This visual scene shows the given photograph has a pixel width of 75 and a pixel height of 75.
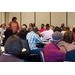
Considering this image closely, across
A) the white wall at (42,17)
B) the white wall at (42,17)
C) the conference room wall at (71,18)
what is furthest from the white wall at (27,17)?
the conference room wall at (71,18)

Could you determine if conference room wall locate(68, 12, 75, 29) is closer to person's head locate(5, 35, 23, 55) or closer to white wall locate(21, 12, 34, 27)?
white wall locate(21, 12, 34, 27)

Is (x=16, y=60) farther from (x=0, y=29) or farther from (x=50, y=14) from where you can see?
(x=50, y=14)

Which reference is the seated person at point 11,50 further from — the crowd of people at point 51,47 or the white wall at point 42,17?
the white wall at point 42,17

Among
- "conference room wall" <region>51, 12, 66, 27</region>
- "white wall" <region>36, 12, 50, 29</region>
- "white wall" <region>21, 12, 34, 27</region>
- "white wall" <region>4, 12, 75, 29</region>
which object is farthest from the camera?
"white wall" <region>21, 12, 34, 27</region>

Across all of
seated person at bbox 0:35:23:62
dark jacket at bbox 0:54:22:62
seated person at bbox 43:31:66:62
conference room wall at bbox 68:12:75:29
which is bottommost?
seated person at bbox 43:31:66:62

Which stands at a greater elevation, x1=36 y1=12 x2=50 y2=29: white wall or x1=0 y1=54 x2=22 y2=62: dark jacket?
x1=36 y1=12 x2=50 y2=29: white wall

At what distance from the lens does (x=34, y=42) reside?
405 cm

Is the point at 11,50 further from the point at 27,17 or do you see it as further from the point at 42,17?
the point at 27,17

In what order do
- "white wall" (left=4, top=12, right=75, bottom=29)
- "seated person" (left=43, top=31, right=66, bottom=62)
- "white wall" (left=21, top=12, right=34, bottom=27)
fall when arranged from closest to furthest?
"seated person" (left=43, top=31, right=66, bottom=62) < "white wall" (left=4, top=12, right=75, bottom=29) < "white wall" (left=21, top=12, right=34, bottom=27)

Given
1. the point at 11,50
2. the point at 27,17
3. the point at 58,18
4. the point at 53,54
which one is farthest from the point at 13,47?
the point at 27,17

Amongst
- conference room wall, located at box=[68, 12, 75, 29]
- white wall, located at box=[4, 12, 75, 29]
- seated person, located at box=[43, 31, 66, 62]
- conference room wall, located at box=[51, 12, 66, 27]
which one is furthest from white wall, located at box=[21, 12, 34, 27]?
seated person, located at box=[43, 31, 66, 62]

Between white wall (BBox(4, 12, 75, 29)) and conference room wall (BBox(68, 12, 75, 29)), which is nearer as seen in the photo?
conference room wall (BBox(68, 12, 75, 29))

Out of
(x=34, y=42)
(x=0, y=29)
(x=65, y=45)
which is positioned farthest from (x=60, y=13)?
(x=65, y=45)
